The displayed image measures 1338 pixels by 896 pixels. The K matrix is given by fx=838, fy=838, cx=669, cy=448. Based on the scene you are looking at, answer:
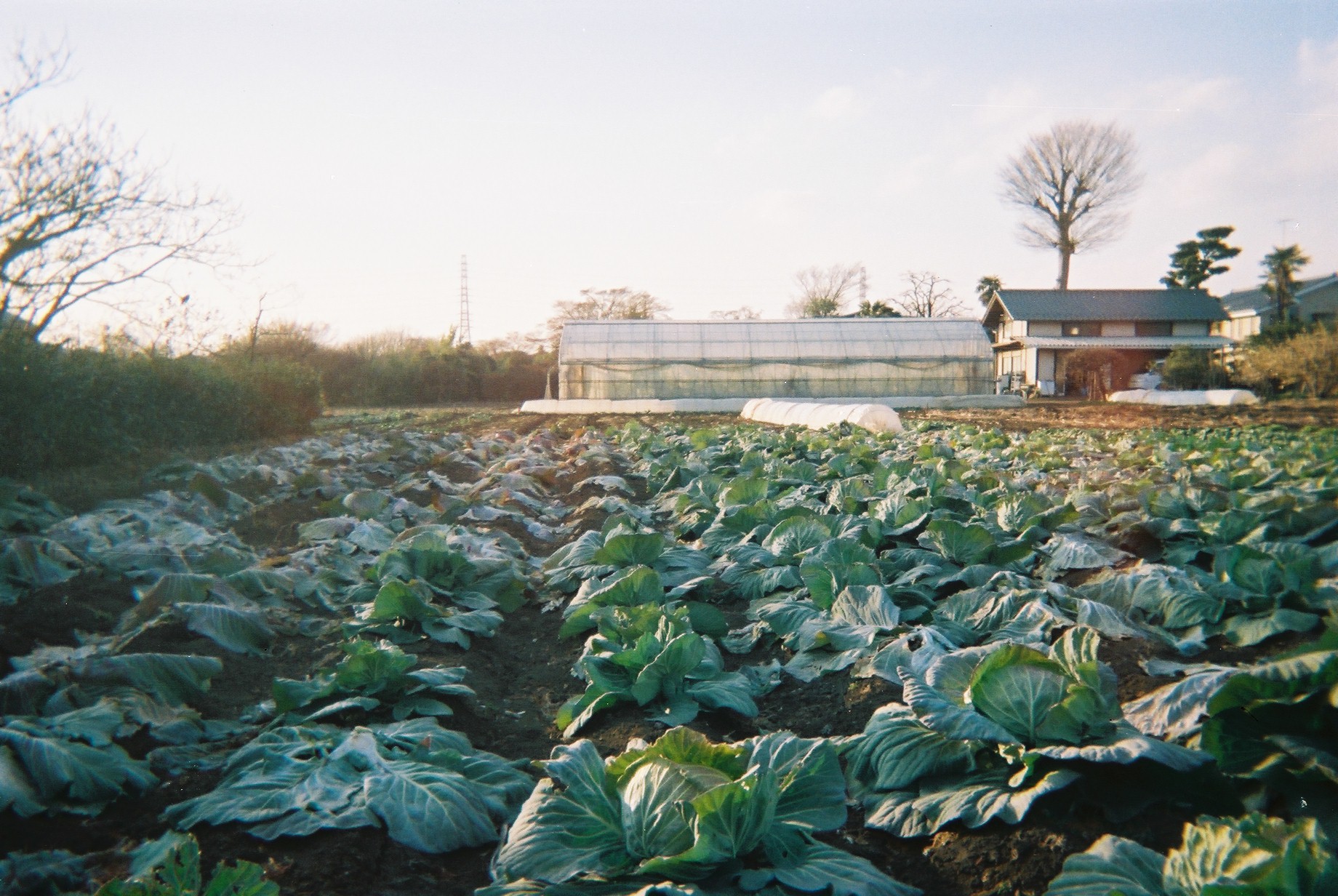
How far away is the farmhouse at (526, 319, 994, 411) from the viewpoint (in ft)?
94.6

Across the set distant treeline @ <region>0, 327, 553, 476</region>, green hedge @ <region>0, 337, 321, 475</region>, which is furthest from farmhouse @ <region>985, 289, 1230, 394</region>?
green hedge @ <region>0, 337, 321, 475</region>

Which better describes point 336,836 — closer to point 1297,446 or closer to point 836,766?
point 836,766

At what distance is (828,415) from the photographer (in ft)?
56.9

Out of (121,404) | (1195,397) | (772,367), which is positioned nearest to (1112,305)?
(1195,397)

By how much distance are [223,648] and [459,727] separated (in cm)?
145

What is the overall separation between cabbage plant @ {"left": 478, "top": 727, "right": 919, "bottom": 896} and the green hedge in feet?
34.7

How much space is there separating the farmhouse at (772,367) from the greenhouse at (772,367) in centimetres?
3

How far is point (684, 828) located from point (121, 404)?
1311 centimetres

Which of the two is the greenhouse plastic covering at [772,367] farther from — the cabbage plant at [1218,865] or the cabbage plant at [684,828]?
the cabbage plant at [1218,865]

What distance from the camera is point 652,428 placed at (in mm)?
17641

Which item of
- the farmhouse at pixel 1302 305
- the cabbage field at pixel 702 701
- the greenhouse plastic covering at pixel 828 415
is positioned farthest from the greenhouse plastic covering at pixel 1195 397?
the cabbage field at pixel 702 701

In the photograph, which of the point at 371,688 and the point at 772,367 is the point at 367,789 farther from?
the point at 772,367

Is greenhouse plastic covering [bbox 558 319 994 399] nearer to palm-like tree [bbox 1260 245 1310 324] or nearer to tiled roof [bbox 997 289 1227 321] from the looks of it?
tiled roof [bbox 997 289 1227 321]

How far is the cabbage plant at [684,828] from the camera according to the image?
1.75 metres
